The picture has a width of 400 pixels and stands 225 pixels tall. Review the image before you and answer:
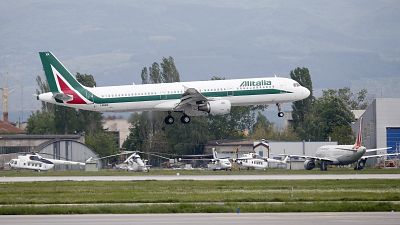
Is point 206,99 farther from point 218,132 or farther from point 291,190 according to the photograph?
point 218,132

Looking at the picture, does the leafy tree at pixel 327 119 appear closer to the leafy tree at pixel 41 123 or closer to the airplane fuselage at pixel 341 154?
the leafy tree at pixel 41 123

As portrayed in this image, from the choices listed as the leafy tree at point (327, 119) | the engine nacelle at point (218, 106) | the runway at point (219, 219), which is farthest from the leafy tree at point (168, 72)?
the runway at point (219, 219)

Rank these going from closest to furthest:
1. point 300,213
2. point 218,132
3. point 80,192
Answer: point 300,213 → point 80,192 → point 218,132

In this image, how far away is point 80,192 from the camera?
58812 millimetres

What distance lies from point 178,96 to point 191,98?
9.32 ft

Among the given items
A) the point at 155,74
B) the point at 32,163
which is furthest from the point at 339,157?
the point at 155,74

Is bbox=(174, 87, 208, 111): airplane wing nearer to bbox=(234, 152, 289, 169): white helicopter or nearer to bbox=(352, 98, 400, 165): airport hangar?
bbox=(234, 152, 289, 169): white helicopter

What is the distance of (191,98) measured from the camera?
90625 mm

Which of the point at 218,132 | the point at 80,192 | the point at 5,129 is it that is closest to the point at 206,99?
the point at 80,192

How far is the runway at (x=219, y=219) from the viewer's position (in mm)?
37469

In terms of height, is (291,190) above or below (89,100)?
below

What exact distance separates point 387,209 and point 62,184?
1169 inches

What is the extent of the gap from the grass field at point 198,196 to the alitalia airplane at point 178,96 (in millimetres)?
23499

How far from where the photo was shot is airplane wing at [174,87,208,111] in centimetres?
8938
